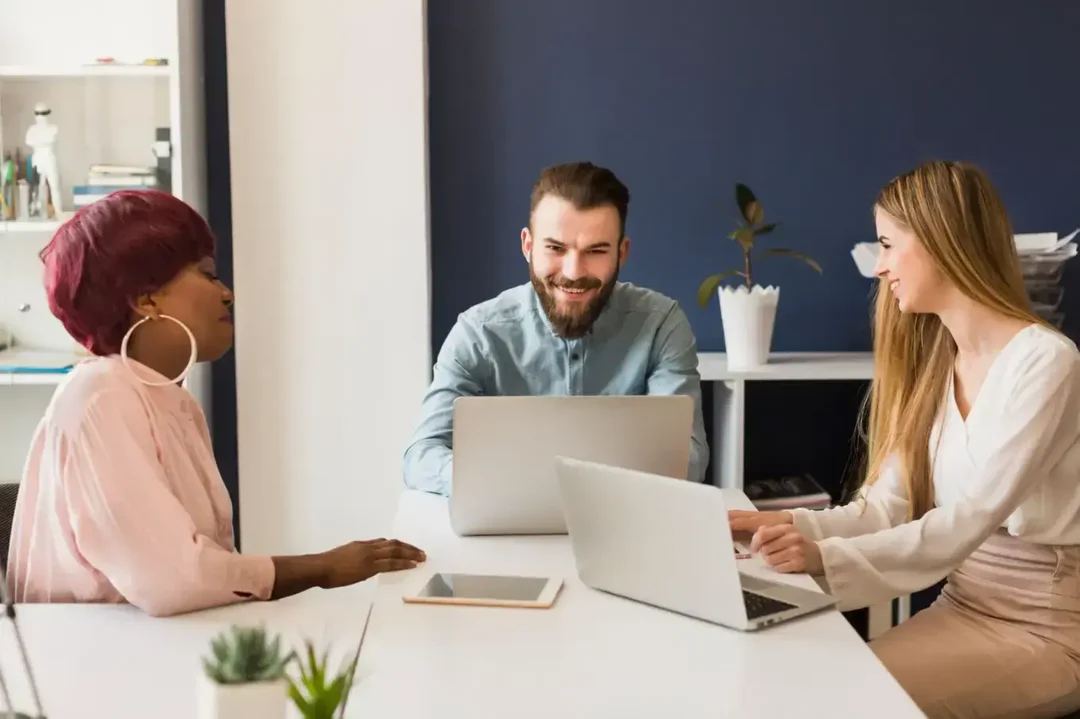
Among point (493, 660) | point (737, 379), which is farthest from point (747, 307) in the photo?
point (493, 660)

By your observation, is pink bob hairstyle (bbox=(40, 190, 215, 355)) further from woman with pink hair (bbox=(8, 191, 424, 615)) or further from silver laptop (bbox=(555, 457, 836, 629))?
silver laptop (bbox=(555, 457, 836, 629))

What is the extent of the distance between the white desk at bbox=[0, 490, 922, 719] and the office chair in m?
0.31

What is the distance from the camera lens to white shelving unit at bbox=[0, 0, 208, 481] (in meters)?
3.10

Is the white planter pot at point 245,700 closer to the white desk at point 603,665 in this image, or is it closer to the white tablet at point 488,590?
the white desk at point 603,665

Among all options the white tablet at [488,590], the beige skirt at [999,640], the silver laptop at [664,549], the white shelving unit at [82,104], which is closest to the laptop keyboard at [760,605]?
the silver laptop at [664,549]

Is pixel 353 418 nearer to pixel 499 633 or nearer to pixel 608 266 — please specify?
pixel 608 266

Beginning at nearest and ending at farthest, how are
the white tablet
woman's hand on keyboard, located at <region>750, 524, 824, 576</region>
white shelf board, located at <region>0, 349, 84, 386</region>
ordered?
1. the white tablet
2. woman's hand on keyboard, located at <region>750, 524, 824, 576</region>
3. white shelf board, located at <region>0, 349, 84, 386</region>

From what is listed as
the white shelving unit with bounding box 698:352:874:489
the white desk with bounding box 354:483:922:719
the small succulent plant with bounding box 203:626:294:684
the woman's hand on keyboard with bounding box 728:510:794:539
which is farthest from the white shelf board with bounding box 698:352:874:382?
the small succulent plant with bounding box 203:626:294:684

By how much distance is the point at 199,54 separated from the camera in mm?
3248

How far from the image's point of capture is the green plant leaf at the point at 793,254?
3023mm

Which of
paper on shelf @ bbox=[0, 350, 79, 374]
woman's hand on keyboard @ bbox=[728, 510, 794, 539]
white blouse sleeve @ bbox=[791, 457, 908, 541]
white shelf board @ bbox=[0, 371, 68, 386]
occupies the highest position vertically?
paper on shelf @ bbox=[0, 350, 79, 374]

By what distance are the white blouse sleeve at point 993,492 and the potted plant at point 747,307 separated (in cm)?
107

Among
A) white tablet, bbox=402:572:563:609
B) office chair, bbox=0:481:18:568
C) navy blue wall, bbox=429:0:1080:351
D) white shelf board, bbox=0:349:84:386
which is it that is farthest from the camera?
navy blue wall, bbox=429:0:1080:351

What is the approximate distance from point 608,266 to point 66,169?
5.50 ft
